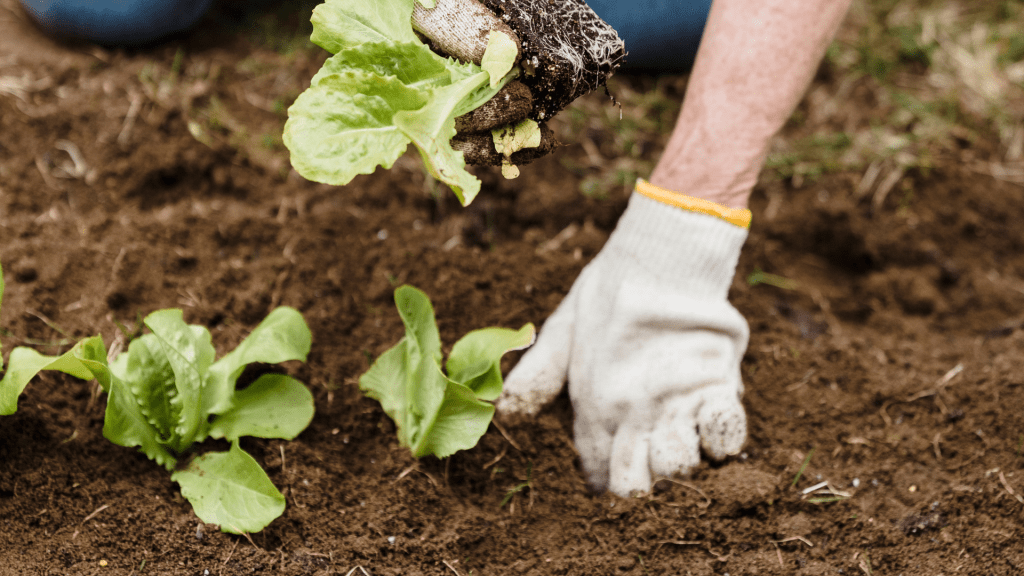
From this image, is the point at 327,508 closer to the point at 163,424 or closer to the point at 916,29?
the point at 163,424

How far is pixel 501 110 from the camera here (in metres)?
1.23

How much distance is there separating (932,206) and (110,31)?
3043 mm

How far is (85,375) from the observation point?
1400 mm

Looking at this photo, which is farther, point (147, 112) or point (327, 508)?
point (147, 112)

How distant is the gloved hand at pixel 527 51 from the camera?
1212 mm

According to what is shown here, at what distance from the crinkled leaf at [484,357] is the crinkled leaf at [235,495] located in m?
0.44

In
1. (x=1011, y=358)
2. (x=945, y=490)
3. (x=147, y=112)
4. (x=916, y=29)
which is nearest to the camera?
(x=945, y=490)

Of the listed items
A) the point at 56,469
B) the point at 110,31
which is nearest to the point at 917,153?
the point at 56,469

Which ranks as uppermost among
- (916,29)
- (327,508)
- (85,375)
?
(916,29)

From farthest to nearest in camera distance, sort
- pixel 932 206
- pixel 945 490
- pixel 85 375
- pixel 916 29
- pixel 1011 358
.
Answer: pixel 916 29
pixel 932 206
pixel 1011 358
pixel 945 490
pixel 85 375

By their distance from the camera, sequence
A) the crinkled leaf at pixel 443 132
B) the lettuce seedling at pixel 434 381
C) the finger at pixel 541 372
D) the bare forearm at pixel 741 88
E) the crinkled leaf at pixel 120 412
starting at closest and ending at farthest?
the crinkled leaf at pixel 443 132, the crinkled leaf at pixel 120 412, the lettuce seedling at pixel 434 381, the bare forearm at pixel 741 88, the finger at pixel 541 372

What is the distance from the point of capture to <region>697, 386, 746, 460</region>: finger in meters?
1.63

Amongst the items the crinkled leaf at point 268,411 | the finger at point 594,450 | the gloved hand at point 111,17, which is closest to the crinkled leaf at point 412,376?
Answer: the crinkled leaf at point 268,411

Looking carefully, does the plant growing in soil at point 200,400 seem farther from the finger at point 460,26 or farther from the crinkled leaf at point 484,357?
the finger at point 460,26
